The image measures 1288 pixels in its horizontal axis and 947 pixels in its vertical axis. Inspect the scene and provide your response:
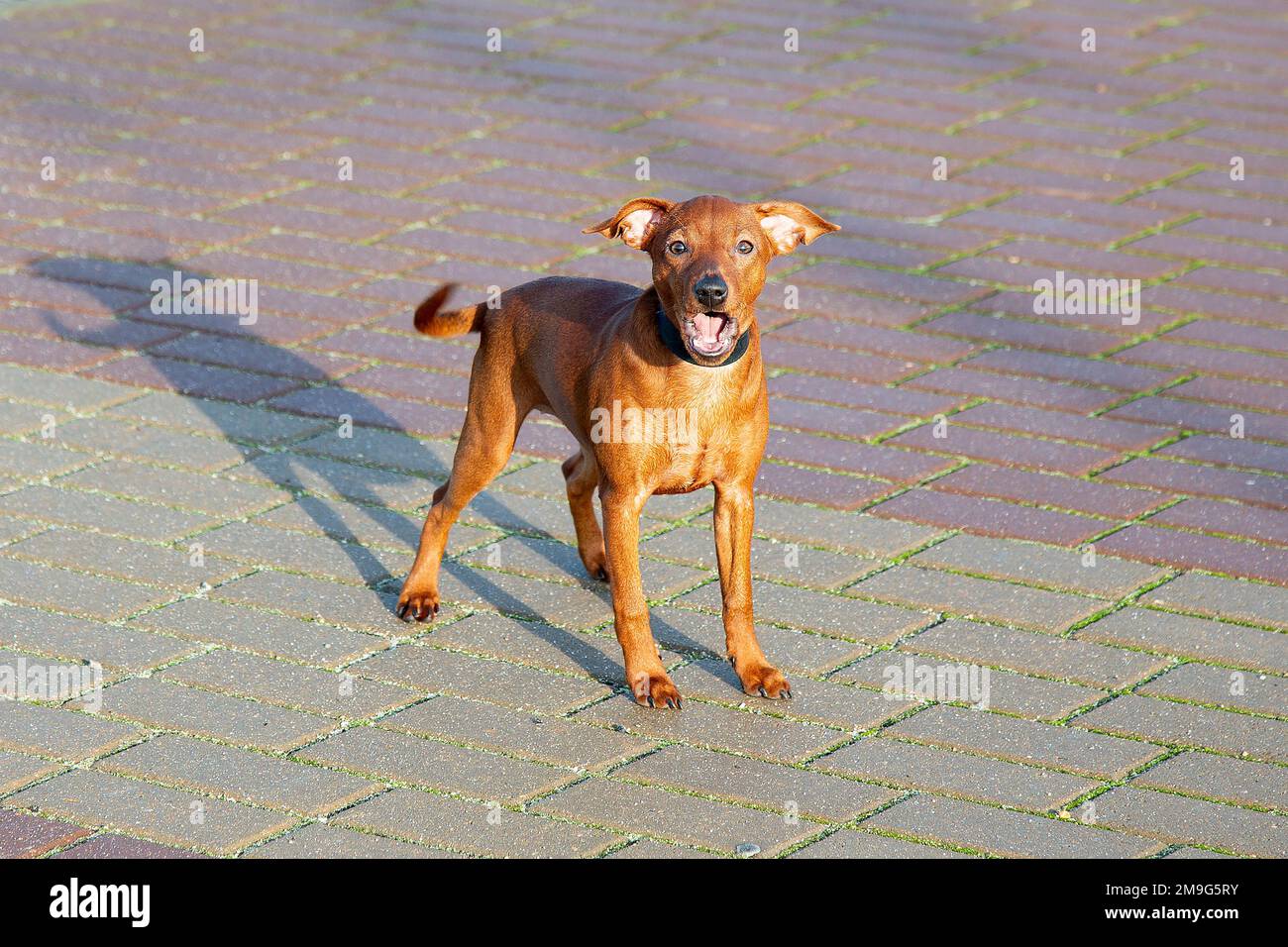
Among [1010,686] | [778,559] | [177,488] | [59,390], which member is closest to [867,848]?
[1010,686]

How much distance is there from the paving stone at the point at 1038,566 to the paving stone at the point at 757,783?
1.24 meters

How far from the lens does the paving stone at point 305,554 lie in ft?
18.6

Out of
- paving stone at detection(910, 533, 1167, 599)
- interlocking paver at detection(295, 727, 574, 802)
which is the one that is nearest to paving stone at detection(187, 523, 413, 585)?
interlocking paver at detection(295, 727, 574, 802)

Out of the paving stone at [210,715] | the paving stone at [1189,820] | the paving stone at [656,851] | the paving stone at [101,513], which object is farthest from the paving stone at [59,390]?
the paving stone at [1189,820]

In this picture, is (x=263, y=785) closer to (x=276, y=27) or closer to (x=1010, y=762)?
(x=1010, y=762)

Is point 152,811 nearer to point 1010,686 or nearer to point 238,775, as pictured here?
point 238,775

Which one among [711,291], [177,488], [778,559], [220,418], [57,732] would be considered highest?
[711,291]

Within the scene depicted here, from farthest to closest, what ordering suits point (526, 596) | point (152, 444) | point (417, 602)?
point (152, 444)
point (526, 596)
point (417, 602)

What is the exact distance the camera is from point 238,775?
4578 millimetres

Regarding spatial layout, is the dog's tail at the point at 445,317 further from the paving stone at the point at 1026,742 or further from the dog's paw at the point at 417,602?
the paving stone at the point at 1026,742

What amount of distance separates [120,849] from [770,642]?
1870 mm

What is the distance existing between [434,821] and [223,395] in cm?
287

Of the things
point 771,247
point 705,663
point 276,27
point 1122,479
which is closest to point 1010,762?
point 705,663

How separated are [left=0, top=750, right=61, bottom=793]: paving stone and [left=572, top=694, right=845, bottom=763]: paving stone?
1314 millimetres
